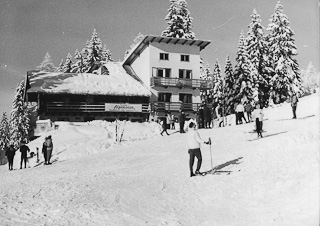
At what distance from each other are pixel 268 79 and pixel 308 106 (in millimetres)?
9902

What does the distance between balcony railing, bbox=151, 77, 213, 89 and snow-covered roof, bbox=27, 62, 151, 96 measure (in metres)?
1.57

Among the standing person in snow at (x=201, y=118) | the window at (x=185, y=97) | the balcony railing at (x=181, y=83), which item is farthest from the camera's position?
the window at (x=185, y=97)

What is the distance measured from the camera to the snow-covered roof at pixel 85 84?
33125mm

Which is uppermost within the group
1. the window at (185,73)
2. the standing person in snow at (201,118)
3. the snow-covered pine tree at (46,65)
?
the snow-covered pine tree at (46,65)

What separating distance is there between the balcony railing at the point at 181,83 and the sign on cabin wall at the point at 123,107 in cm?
366

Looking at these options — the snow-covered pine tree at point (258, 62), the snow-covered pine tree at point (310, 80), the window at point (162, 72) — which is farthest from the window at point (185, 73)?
the snow-covered pine tree at point (310, 80)

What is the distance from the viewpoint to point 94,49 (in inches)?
2016

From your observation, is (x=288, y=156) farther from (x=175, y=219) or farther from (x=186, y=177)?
(x=175, y=219)

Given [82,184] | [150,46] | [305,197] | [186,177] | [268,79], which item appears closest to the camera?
[305,197]

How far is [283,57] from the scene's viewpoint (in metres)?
34.2

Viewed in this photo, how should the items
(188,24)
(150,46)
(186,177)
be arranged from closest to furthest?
(186,177), (150,46), (188,24)

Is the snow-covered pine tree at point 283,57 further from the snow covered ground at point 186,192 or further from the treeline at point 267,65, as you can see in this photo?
the snow covered ground at point 186,192

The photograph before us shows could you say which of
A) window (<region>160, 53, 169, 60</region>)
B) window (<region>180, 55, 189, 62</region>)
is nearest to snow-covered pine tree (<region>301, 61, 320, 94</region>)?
window (<region>180, 55, 189, 62</region>)

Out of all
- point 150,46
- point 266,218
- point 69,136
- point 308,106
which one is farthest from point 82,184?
point 150,46
